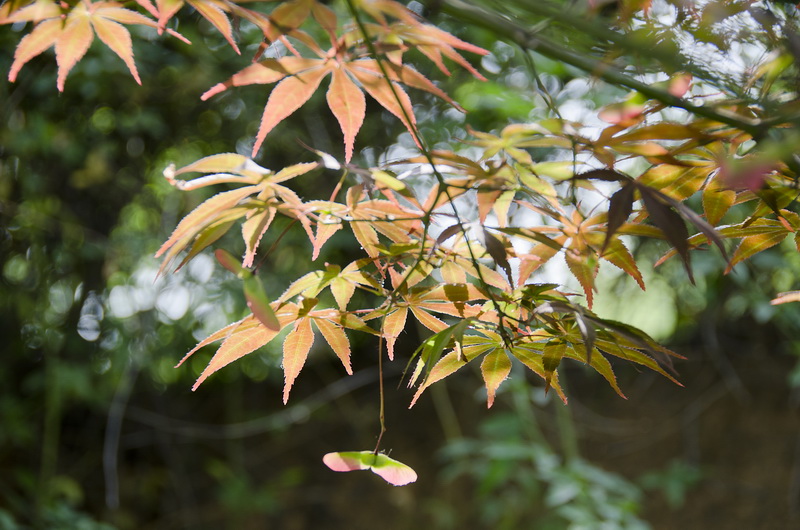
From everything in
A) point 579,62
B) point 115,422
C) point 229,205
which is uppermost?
point 579,62

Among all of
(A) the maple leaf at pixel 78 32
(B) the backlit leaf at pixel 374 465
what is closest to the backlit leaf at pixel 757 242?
(B) the backlit leaf at pixel 374 465

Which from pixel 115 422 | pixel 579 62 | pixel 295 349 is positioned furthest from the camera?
pixel 115 422

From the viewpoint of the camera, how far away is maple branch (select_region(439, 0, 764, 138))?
0.36 metres

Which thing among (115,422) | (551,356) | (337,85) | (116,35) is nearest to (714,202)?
(551,356)

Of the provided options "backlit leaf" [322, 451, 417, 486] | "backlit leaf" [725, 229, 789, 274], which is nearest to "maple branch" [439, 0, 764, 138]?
"backlit leaf" [725, 229, 789, 274]

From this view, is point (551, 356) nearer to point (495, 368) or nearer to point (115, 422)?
point (495, 368)

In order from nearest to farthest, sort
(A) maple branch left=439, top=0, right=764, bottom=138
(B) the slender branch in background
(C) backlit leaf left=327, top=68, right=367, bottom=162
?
(A) maple branch left=439, top=0, right=764, bottom=138
(C) backlit leaf left=327, top=68, right=367, bottom=162
(B) the slender branch in background

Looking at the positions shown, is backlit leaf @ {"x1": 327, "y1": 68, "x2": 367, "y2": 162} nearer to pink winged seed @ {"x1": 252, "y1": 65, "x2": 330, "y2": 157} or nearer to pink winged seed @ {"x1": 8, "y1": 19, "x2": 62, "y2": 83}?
pink winged seed @ {"x1": 252, "y1": 65, "x2": 330, "y2": 157}

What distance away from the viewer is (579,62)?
1.24 ft

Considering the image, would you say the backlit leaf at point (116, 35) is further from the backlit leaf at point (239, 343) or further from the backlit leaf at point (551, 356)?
the backlit leaf at point (551, 356)

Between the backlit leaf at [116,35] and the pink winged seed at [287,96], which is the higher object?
the pink winged seed at [287,96]

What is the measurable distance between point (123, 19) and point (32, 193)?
1.61 metres

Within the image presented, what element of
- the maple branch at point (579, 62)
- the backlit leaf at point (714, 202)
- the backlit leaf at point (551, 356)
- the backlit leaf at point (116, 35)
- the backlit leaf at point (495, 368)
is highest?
the maple branch at point (579, 62)

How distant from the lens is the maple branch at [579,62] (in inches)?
14.1
